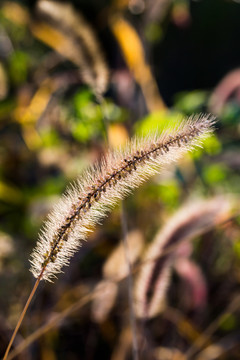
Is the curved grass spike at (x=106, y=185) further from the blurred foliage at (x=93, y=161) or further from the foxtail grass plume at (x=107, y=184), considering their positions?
the blurred foliage at (x=93, y=161)

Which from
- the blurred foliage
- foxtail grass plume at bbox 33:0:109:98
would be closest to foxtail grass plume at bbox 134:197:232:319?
the blurred foliage

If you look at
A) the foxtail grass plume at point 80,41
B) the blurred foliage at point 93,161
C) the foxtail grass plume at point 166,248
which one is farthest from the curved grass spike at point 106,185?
the foxtail grass plume at point 80,41

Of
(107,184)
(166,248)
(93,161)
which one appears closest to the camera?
(107,184)

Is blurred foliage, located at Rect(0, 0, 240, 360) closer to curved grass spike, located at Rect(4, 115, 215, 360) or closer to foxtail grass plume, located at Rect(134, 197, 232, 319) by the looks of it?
foxtail grass plume, located at Rect(134, 197, 232, 319)

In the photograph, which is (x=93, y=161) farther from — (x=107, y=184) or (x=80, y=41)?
(x=107, y=184)

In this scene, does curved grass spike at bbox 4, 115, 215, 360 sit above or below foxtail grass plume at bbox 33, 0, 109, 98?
below

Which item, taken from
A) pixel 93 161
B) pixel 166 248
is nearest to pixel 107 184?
pixel 166 248

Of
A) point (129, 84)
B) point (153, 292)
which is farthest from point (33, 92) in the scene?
point (153, 292)

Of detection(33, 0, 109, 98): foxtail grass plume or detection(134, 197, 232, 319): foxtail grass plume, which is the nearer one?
detection(134, 197, 232, 319): foxtail grass plume
